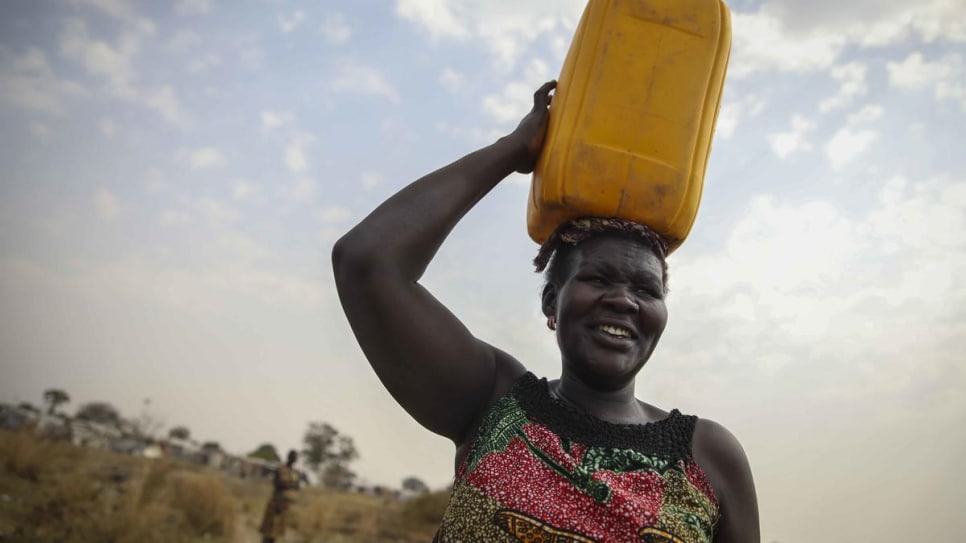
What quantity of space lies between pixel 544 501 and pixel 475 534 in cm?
17

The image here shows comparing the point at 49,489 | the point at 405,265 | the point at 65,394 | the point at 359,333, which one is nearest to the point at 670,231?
the point at 405,265

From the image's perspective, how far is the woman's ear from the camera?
197cm

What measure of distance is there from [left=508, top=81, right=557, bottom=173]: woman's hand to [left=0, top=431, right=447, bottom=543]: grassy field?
964 centimetres

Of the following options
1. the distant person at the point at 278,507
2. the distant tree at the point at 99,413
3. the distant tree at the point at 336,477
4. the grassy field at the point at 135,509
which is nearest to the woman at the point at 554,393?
the distant person at the point at 278,507

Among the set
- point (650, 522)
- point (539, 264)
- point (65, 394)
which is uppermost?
point (65, 394)

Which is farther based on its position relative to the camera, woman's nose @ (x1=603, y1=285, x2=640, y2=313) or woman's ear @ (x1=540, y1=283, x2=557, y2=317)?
woman's ear @ (x1=540, y1=283, x2=557, y2=317)

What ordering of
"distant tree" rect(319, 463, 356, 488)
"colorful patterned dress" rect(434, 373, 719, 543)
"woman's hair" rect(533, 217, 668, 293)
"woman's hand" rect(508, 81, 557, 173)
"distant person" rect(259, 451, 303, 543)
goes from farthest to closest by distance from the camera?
"distant tree" rect(319, 463, 356, 488), "distant person" rect(259, 451, 303, 543), "woman's hand" rect(508, 81, 557, 173), "woman's hair" rect(533, 217, 668, 293), "colorful patterned dress" rect(434, 373, 719, 543)

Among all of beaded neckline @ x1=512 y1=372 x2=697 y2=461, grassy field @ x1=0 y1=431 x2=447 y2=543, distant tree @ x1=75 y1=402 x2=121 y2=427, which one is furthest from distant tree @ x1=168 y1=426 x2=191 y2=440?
beaded neckline @ x1=512 y1=372 x2=697 y2=461

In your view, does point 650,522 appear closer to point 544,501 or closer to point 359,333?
point 544,501

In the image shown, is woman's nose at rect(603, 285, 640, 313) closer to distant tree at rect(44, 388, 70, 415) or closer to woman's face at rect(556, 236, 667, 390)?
woman's face at rect(556, 236, 667, 390)

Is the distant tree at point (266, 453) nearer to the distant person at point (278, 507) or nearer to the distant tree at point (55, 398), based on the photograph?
the distant tree at point (55, 398)

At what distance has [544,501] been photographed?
150cm

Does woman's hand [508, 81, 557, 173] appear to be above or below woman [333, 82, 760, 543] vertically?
above

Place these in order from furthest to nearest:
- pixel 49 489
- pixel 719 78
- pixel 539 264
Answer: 1. pixel 49 489
2. pixel 539 264
3. pixel 719 78
